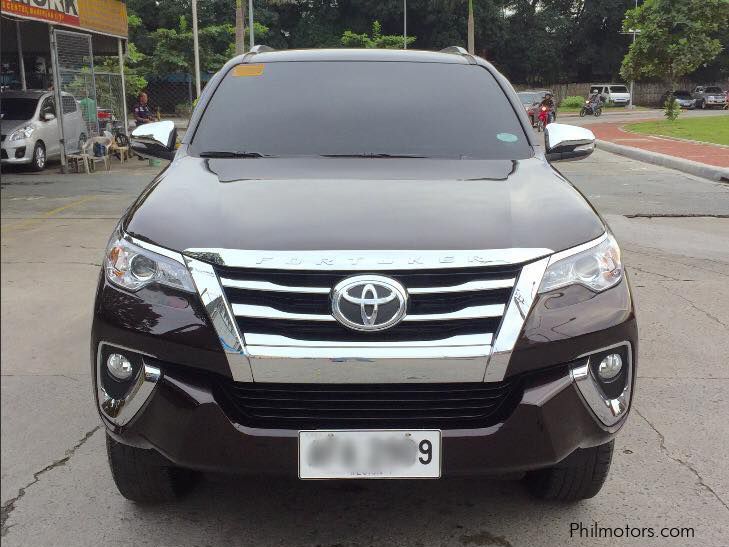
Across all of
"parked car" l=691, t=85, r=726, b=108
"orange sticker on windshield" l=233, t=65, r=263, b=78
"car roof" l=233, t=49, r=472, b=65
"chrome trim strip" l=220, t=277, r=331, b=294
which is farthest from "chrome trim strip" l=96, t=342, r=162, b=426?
"parked car" l=691, t=85, r=726, b=108

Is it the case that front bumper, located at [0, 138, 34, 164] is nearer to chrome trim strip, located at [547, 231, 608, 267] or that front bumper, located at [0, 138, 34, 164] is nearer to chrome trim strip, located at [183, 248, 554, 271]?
chrome trim strip, located at [183, 248, 554, 271]

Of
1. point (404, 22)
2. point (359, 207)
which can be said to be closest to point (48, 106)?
point (359, 207)

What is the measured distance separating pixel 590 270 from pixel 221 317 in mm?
1152

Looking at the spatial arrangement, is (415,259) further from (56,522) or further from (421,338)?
(56,522)

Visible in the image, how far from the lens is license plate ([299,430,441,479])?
238 cm

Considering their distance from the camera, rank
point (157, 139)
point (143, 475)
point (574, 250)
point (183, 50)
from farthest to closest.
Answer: point (183, 50)
point (157, 139)
point (143, 475)
point (574, 250)

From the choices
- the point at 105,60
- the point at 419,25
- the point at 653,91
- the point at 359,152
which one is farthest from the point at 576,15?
the point at 359,152

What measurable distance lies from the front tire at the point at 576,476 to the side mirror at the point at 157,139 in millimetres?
2258

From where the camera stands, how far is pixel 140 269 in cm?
256

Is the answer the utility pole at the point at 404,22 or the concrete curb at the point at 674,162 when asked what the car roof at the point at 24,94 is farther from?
the utility pole at the point at 404,22

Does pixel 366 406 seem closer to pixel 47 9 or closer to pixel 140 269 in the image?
pixel 140 269

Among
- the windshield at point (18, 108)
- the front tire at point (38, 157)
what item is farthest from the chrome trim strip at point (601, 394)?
the windshield at point (18, 108)

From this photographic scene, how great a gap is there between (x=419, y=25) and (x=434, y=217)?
192 feet

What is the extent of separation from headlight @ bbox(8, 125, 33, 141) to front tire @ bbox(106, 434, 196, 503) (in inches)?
571
